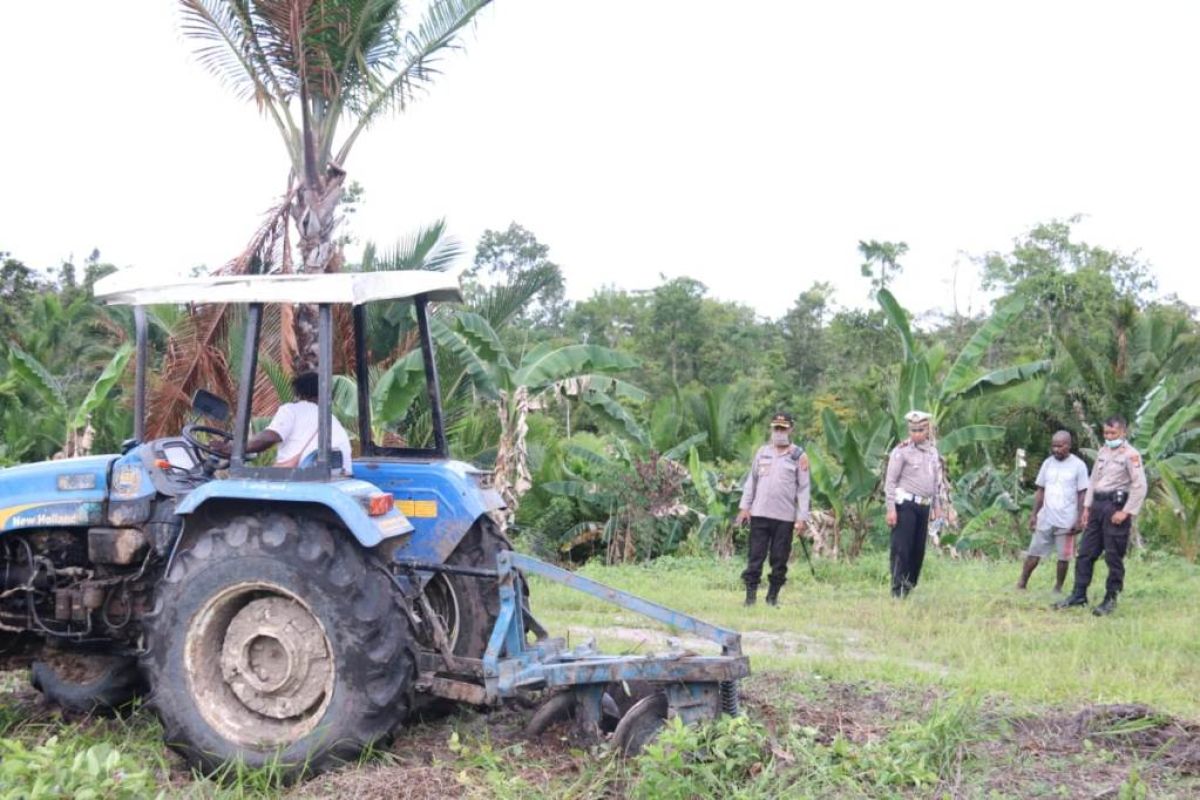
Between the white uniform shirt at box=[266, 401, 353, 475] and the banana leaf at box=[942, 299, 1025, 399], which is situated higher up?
the banana leaf at box=[942, 299, 1025, 399]

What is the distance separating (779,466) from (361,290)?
561 centimetres

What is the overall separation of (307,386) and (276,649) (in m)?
1.26

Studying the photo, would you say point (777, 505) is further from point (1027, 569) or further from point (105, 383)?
point (105, 383)

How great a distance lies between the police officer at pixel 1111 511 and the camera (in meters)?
9.27

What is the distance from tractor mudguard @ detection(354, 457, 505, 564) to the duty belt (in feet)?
17.5

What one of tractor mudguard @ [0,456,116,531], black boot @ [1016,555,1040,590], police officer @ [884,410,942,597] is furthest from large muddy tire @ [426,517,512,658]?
black boot @ [1016,555,1040,590]

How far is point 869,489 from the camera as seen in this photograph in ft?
43.0

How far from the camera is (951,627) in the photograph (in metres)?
8.38

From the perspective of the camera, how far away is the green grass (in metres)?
6.42

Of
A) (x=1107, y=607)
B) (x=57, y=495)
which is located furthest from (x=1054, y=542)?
(x=57, y=495)

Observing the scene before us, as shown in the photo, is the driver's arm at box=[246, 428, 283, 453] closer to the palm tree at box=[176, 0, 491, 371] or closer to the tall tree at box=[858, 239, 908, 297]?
the palm tree at box=[176, 0, 491, 371]

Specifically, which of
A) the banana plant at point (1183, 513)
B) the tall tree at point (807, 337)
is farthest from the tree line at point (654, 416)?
the tall tree at point (807, 337)

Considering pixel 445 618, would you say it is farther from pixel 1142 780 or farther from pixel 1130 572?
pixel 1130 572

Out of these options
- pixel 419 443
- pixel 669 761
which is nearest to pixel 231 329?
pixel 419 443
